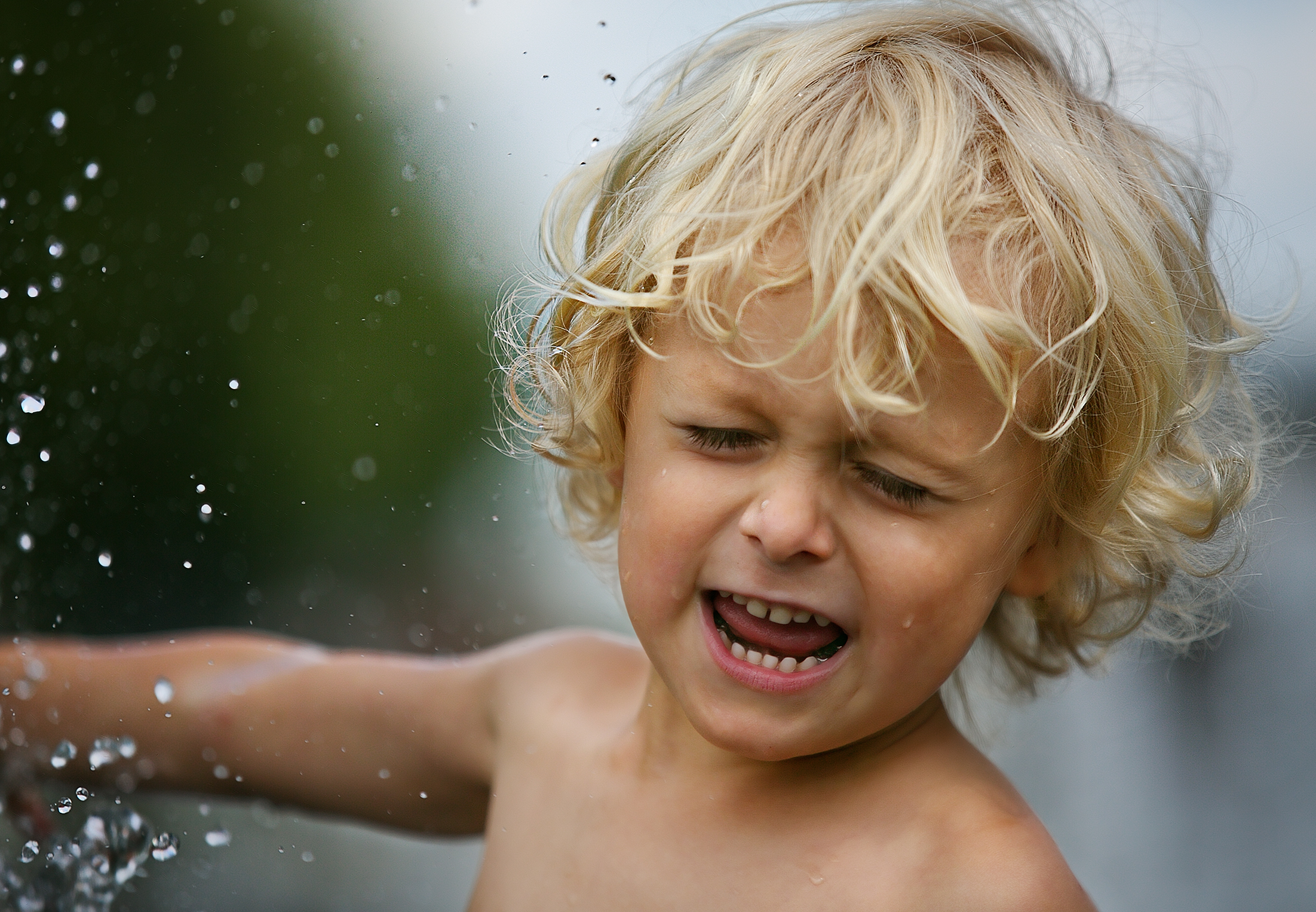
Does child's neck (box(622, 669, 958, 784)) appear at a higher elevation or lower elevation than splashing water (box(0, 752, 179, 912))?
higher

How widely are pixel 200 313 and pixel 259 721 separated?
0.72 m

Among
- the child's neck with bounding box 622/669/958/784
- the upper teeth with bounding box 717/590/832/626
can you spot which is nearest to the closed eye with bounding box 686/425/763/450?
the upper teeth with bounding box 717/590/832/626

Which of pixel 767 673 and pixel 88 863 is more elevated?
pixel 767 673

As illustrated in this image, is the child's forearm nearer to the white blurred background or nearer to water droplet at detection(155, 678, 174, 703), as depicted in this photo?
water droplet at detection(155, 678, 174, 703)

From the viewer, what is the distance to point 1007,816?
83 centimetres

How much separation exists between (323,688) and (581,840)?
42 centimetres

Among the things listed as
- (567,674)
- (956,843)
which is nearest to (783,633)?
(956,843)

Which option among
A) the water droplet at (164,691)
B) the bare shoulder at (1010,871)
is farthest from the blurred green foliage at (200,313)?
the bare shoulder at (1010,871)

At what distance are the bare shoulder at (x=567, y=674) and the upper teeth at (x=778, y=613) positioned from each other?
314 millimetres

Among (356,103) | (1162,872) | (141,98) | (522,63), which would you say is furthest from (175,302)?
(1162,872)

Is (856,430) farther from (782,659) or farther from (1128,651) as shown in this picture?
(1128,651)

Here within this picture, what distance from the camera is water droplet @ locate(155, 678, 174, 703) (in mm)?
1209

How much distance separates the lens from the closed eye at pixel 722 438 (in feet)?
2.53

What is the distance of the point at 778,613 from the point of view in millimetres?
787
